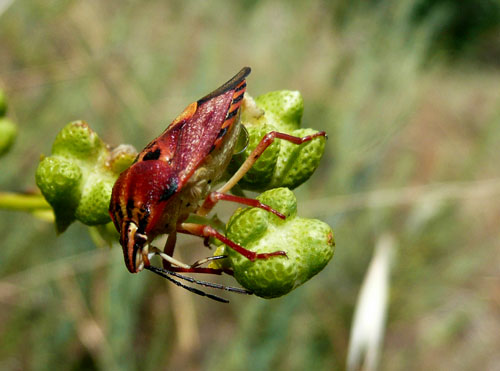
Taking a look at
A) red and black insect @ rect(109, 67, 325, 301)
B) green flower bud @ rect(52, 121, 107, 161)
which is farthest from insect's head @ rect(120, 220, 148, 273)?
green flower bud @ rect(52, 121, 107, 161)

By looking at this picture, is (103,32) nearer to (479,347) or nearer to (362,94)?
(362,94)

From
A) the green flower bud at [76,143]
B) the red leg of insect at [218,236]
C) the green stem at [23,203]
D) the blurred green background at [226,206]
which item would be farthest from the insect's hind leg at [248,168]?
the blurred green background at [226,206]

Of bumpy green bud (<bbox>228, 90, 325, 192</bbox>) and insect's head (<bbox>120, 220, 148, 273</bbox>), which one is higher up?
bumpy green bud (<bbox>228, 90, 325, 192</bbox>)

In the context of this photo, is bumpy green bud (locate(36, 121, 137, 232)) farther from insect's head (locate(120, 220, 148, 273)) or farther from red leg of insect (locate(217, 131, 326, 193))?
red leg of insect (locate(217, 131, 326, 193))

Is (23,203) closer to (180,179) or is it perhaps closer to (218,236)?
(180,179)

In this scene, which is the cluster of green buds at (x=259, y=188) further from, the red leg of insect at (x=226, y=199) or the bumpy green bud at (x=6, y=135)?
the bumpy green bud at (x=6, y=135)

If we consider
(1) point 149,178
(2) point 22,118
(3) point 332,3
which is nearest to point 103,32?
(2) point 22,118
